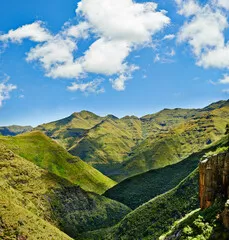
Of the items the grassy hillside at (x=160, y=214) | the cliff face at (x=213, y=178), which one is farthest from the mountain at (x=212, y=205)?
the grassy hillside at (x=160, y=214)

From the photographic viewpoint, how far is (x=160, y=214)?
442 ft

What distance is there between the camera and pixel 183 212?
122375 mm

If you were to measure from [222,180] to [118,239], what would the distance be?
125 metres

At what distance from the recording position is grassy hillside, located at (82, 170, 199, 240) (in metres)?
125

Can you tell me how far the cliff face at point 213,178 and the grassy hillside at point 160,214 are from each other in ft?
264

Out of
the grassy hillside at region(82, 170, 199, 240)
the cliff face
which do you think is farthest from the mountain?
the grassy hillside at region(82, 170, 199, 240)

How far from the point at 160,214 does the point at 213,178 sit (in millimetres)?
103212

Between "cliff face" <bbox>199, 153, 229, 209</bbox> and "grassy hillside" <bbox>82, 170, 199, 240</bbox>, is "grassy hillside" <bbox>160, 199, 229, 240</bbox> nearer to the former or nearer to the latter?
"cliff face" <bbox>199, 153, 229, 209</bbox>

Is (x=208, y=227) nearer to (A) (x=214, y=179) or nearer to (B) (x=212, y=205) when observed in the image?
(B) (x=212, y=205)

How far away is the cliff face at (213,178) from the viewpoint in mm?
34625

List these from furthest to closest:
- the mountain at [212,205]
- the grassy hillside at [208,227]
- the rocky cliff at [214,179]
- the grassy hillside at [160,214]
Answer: the grassy hillside at [160,214] → the rocky cliff at [214,179] → the mountain at [212,205] → the grassy hillside at [208,227]

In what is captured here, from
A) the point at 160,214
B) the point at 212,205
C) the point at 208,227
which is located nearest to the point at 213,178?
the point at 212,205

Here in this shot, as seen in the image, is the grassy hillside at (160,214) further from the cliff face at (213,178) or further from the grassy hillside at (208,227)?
the grassy hillside at (208,227)

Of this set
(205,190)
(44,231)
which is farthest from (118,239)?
(205,190)
